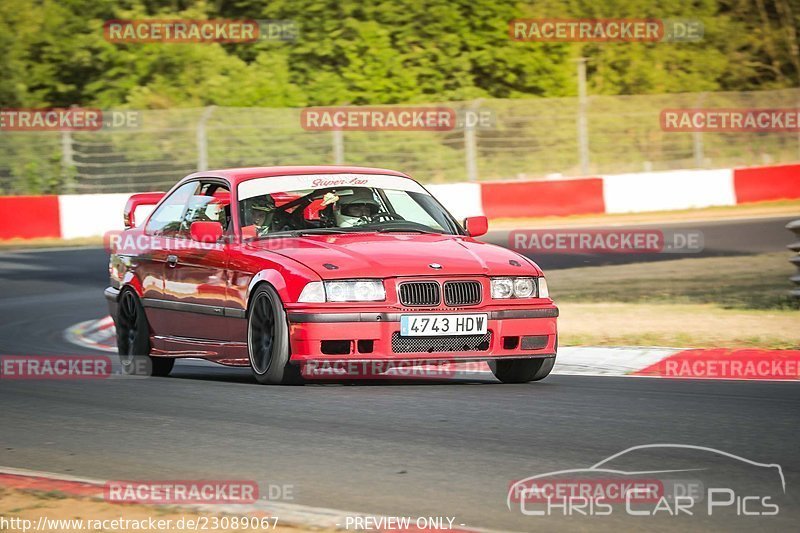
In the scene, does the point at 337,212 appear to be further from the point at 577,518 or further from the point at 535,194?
the point at 535,194

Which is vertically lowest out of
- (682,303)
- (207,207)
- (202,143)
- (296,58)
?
(682,303)

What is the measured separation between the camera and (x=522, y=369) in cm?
948

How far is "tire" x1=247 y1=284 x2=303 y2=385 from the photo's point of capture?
8711 mm

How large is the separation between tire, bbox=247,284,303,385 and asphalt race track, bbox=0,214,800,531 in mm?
105

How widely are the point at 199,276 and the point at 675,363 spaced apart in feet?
11.3

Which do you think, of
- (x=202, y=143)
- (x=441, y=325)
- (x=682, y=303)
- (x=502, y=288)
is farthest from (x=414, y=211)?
(x=202, y=143)

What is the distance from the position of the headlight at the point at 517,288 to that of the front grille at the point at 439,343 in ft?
0.93

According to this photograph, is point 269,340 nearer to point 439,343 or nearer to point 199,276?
point 439,343

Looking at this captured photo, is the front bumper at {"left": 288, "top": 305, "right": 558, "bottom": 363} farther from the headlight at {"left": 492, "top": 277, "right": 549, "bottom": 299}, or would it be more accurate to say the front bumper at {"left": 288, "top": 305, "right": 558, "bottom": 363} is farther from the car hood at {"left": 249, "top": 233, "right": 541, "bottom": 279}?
the car hood at {"left": 249, "top": 233, "right": 541, "bottom": 279}

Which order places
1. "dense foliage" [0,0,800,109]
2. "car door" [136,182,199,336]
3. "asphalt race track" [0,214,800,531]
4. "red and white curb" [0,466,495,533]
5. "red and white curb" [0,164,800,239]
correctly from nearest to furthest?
"red and white curb" [0,466,495,533] < "asphalt race track" [0,214,800,531] < "car door" [136,182,199,336] < "red and white curb" [0,164,800,239] < "dense foliage" [0,0,800,109]

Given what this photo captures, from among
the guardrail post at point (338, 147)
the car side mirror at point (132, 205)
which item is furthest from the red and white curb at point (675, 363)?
the guardrail post at point (338, 147)

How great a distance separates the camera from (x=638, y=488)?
226 inches

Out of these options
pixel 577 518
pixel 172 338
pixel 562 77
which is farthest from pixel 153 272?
pixel 562 77

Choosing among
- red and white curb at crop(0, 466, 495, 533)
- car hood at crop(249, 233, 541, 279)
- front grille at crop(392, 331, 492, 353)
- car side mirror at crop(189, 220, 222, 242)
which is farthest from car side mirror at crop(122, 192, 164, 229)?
red and white curb at crop(0, 466, 495, 533)
